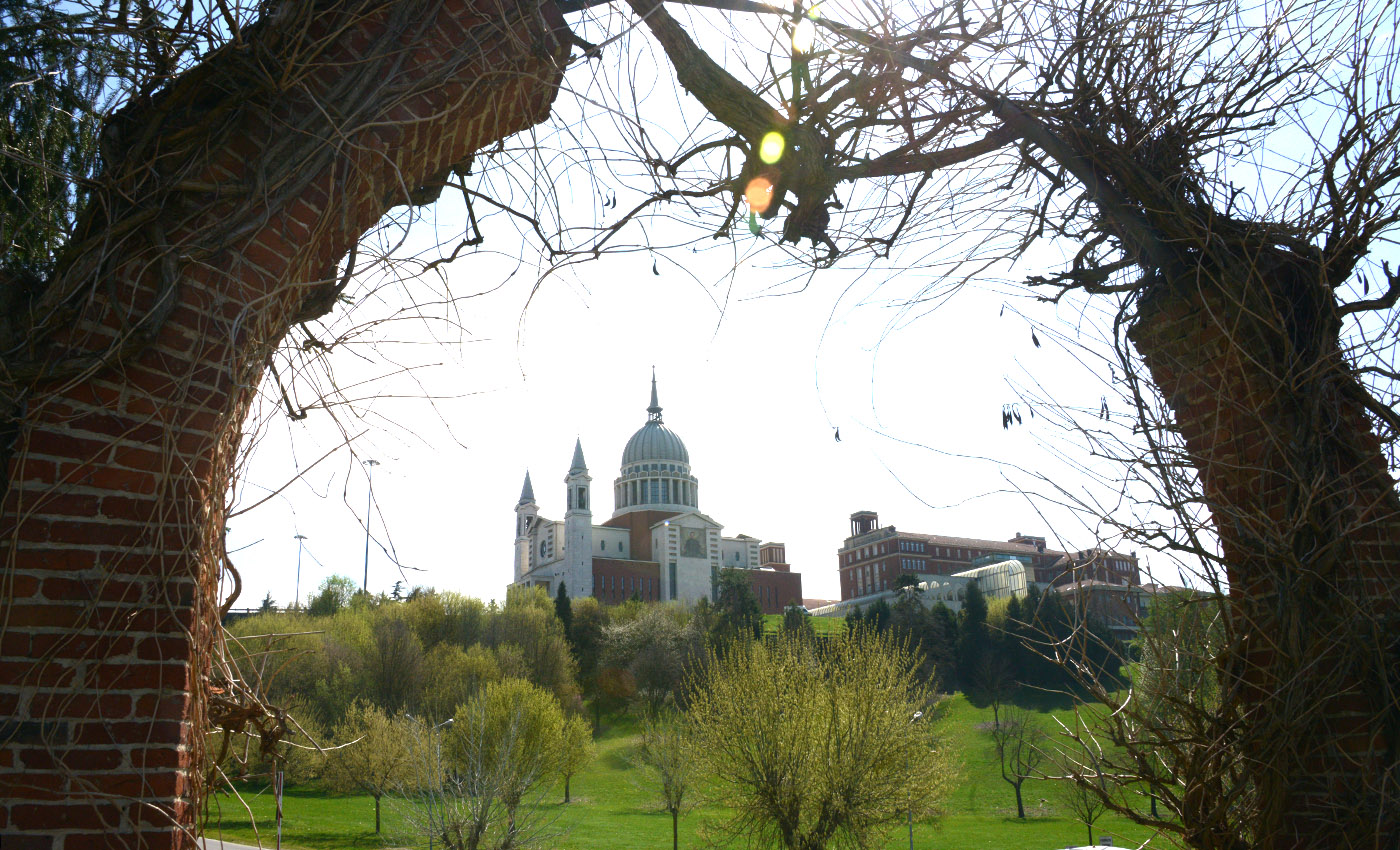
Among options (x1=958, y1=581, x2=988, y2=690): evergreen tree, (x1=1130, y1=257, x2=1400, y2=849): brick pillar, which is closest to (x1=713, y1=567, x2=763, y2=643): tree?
(x1=958, y1=581, x2=988, y2=690): evergreen tree

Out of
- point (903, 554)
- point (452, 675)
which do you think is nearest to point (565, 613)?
point (452, 675)

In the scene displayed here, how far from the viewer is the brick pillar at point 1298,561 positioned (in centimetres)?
279

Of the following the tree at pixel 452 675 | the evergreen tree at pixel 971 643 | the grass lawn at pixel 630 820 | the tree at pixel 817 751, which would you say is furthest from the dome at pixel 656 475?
the tree at pixel 817 751

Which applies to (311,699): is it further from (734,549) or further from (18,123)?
(734,549)

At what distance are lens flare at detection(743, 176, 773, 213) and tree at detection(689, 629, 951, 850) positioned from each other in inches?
649

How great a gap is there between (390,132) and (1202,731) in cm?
326

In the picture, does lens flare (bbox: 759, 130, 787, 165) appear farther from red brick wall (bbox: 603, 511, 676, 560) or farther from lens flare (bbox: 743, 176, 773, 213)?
red brick wall (bbox: 603, 511, 676, 560)

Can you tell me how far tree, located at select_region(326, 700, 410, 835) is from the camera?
27.3 meters

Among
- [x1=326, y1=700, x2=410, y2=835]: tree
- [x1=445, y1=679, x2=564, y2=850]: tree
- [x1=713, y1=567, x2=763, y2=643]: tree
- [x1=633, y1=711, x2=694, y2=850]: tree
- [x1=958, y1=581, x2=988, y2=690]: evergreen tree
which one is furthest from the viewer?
[x1=958, y1=581, x2=988, y2=690]: evergreen tree

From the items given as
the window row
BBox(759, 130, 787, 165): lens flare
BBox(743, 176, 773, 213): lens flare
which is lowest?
BBox(743, 176, 773, 213): lens flare

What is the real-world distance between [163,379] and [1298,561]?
336cm

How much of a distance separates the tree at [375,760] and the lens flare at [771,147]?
25603 millimetres

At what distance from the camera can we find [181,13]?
2.72 m

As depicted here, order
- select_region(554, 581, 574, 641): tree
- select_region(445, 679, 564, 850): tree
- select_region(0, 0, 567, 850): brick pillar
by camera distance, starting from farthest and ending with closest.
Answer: select_region(554, 581, 574, 641): tree, select_region(445, 679, 564, 850): tree, select_region(0, 0, 567, 850): brick pillar
